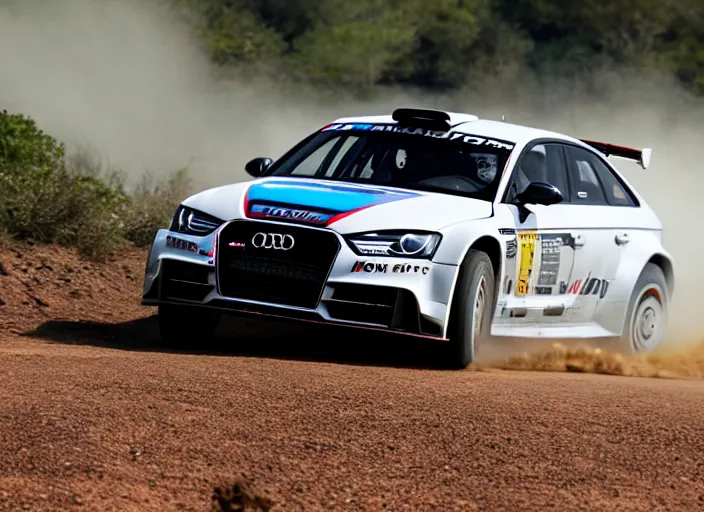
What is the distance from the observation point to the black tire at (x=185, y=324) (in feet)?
29.8

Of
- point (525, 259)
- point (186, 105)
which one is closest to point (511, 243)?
point (525, 259)

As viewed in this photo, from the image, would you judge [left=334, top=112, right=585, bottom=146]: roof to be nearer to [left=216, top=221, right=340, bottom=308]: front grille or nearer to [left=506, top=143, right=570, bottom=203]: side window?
[left=506, top=143, right=570, bottom=203]: side window

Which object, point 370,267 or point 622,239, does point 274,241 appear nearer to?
point 370,267

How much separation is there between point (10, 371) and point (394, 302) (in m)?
2.21

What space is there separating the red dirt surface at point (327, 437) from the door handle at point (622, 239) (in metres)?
1.94

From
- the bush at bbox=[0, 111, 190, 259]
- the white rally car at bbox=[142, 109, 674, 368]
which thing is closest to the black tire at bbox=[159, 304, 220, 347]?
the white rally car at bbox=[142, 109, 674, 368]

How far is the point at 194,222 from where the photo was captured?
879 centimetres

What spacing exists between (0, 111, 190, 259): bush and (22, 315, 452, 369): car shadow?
173 centimetres

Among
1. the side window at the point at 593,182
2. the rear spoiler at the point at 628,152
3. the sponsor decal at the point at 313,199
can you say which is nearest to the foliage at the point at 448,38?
the rear spoiler at the point at 628,152

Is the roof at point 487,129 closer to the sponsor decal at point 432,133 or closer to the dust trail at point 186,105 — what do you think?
the sponsor decal at point 432,133

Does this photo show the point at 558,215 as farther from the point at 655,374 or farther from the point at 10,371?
the point at 10,371

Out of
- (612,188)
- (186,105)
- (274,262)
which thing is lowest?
(274,262)

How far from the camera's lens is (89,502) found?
5.14m

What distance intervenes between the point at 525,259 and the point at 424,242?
114 cm
